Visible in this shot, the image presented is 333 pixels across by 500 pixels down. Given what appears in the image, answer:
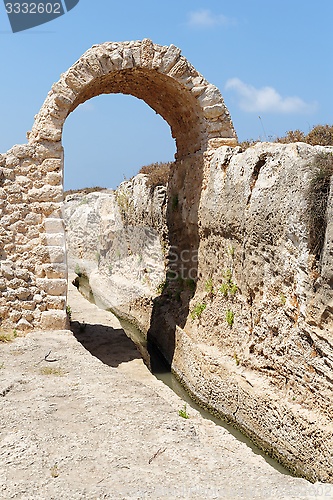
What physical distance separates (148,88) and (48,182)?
3258 millimetres

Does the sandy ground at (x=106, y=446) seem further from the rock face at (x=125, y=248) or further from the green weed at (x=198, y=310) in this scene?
the rock face at (x=125, y=248)

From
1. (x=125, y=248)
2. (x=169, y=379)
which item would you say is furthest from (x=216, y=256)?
(x=125, y=248)

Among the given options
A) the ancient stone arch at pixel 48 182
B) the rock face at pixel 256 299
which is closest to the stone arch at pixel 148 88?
the ancient stone arch at pixel 48 182

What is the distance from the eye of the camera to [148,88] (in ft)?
31.6

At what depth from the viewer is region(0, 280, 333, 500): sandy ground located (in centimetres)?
326

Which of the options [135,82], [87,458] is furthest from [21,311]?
[135,82]

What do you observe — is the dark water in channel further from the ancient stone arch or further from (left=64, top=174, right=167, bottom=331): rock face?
the ancient stone arch

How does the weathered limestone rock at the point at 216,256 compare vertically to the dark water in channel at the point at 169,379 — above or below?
above

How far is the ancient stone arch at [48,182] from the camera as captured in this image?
7.13 metres

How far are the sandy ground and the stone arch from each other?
3.87 metres

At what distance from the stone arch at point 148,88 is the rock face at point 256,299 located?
65 cm

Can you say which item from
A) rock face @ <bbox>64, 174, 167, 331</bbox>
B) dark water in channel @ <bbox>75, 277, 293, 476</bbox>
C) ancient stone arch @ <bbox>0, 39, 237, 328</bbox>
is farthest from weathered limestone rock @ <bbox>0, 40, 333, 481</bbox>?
rock face @ <bbox>64, 174, 167, 331</bbox>

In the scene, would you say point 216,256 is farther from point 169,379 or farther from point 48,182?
point 48,182

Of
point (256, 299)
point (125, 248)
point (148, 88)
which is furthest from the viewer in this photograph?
point (125, 248)
